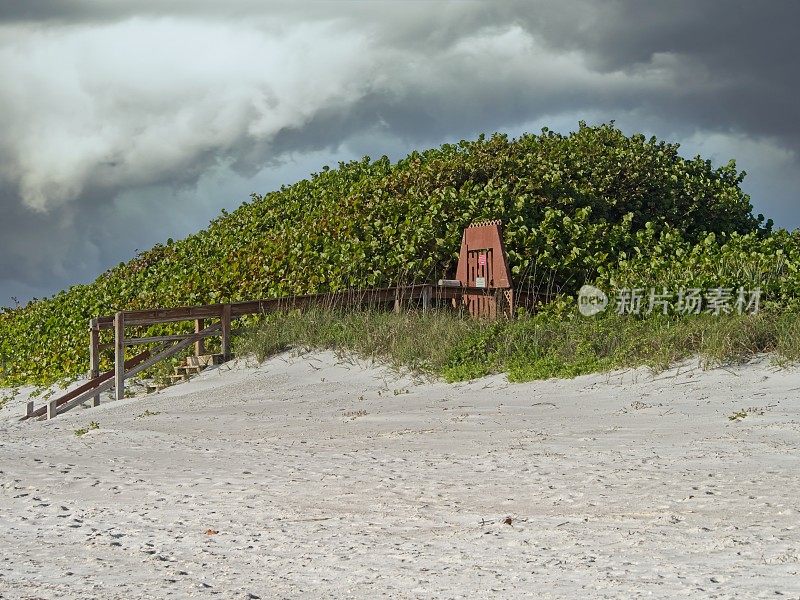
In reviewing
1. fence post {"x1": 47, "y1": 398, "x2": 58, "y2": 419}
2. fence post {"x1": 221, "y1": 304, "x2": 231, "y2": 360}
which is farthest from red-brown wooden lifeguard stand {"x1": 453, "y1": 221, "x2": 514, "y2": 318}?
fence post {"x1": 47, "y1": 398, "x2": 58, "y2": 419}

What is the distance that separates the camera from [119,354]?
1770cm

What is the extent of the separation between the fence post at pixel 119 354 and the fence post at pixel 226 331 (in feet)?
6.02

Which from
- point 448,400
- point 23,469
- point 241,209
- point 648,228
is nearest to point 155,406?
point 448,400

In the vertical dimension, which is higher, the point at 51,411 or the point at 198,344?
the point at 198,344

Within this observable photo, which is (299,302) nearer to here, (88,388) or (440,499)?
(88,388)

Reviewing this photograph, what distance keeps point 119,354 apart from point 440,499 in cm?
1202

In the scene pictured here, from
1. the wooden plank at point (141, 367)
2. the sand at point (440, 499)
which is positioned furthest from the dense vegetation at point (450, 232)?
the sand at point (440, 499)

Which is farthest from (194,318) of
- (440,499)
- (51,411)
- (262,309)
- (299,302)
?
(440,499)

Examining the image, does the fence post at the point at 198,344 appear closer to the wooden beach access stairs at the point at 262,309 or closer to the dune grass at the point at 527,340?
the wooden beach access stairs at the point at 262,309

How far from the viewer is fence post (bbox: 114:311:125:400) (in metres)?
17.5

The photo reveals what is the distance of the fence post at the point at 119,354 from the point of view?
688 inches

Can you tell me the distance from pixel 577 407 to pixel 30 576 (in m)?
7.10

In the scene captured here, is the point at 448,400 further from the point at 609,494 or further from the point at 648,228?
the point at 648,228

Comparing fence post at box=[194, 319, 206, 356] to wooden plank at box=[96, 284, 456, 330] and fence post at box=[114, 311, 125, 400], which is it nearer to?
wooden plank at box=[96, 284, 456, 330]
